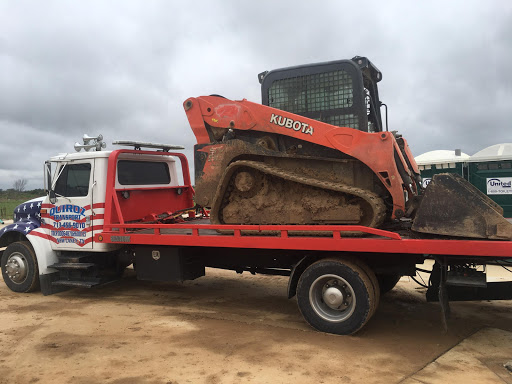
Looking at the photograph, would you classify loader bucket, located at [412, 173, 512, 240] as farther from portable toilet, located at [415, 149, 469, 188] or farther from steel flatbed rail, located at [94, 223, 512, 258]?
portable toilet, located at [415, 149, 469, 188]

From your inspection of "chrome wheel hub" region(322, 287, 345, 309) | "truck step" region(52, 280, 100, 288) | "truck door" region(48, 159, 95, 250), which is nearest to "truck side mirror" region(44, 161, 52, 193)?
"truck door" region(48, 159, 95, 250)

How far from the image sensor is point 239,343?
493 cm

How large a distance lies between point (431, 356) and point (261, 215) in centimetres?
261

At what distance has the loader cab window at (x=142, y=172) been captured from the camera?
7.14 metres

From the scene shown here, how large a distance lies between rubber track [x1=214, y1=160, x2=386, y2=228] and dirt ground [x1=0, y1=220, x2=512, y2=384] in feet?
4.87

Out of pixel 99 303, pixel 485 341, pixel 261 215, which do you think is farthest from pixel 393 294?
pixel 99 303

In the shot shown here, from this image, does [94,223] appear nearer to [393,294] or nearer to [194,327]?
[194,327]

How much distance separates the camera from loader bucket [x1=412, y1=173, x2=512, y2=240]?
14.5 ft

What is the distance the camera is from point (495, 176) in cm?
1282

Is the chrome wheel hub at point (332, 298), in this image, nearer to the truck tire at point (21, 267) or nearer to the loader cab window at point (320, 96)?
the loader cab window at point (320, 96)

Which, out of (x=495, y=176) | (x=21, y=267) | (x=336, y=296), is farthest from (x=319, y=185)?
(x=495, y=176)

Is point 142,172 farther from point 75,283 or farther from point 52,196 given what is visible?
point 75,283

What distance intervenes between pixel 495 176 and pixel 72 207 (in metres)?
11.7

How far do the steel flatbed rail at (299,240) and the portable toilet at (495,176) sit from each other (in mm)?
9431
